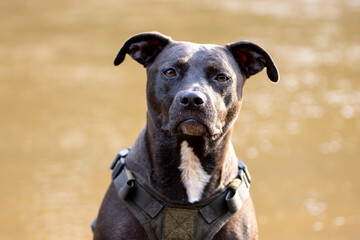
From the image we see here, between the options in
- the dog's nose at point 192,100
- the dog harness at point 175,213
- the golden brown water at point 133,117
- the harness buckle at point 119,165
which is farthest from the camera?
the golden brown water at point 133,117

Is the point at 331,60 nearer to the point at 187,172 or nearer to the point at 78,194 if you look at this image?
the point at 78,194

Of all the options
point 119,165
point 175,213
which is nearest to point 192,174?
point 175,213

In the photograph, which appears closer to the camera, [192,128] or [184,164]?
[192,128]

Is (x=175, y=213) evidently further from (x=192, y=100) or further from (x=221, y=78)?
(x=221, y=78)

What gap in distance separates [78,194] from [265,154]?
6.60 feet

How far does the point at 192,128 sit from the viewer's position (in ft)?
10.0

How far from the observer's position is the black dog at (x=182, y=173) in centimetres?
317

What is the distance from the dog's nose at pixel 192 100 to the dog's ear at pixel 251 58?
0.62 m

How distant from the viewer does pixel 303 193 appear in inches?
213

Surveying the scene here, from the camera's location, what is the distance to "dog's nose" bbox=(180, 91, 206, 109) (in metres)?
2.96

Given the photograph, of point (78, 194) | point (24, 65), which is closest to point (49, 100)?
point (24, 65)

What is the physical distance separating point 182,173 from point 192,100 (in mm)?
498

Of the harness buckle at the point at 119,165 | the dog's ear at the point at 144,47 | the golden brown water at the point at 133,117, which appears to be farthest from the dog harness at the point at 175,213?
the golden brown water at the point at 133,117

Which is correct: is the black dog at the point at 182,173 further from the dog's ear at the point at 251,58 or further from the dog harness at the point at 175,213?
the dog's ear at the point at 251,58
